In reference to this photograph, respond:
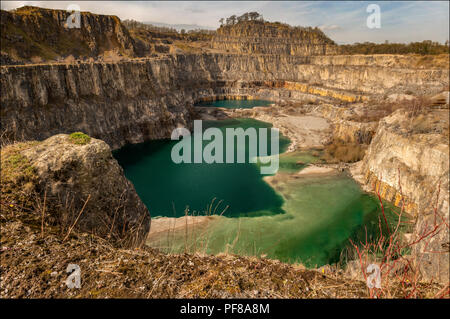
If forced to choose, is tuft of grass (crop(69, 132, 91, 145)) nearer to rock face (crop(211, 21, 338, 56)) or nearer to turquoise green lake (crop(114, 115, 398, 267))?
turquoise green lake (crop(114, 115, 398, 267))

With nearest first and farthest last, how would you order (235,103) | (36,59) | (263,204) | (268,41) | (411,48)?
(263,204) < (36,59) < (235,103) < (411,48) < (268,41)

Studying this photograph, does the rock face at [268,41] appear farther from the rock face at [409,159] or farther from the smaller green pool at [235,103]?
the rock face at [409,159]

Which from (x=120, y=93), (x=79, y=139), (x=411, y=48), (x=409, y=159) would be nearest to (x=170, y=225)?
(x=79, y=139)

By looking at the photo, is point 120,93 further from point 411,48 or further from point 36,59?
point 411,48

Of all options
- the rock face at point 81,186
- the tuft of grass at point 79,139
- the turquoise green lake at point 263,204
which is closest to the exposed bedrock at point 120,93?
the turquoise green lake at point 263,204
